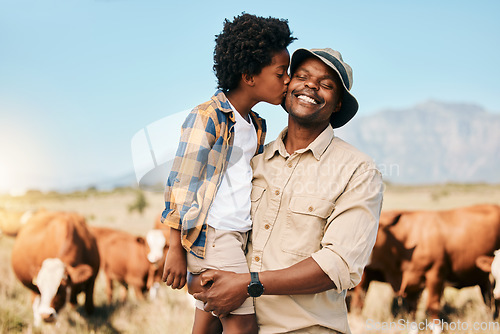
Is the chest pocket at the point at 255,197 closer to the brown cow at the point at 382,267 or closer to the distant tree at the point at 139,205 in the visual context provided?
the brown cow at the point at 382,267

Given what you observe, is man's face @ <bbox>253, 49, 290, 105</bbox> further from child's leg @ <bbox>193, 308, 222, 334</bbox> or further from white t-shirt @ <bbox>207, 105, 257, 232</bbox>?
child's leg @ <bbox>193, 308, 222, 334</bbox>

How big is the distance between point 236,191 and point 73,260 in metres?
5.53

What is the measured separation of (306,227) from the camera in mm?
2393

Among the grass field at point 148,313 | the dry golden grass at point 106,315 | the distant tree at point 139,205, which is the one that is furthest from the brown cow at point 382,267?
the distant tree at point 139,205

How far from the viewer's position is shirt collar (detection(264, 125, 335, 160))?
255cm

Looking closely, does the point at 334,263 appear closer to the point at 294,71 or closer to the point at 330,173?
the point at 330,173

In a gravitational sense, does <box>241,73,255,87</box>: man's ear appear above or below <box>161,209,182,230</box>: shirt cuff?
above

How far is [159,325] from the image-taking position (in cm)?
741

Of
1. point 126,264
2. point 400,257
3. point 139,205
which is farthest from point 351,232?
point 139,205

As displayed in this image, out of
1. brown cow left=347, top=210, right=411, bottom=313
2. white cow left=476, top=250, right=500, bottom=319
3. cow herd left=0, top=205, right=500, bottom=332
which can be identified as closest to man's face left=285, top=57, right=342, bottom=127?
brown cow left=347, top=210, right=411, bottom=313

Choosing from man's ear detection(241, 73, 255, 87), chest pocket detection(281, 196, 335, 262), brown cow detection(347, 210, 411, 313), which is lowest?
brown cow detection(347, 210, 411, 313)

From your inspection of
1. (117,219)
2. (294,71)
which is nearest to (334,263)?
(294,71)

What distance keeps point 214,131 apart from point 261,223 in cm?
52

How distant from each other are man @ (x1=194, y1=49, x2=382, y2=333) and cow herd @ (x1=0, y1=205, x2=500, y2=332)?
17.0 ft
